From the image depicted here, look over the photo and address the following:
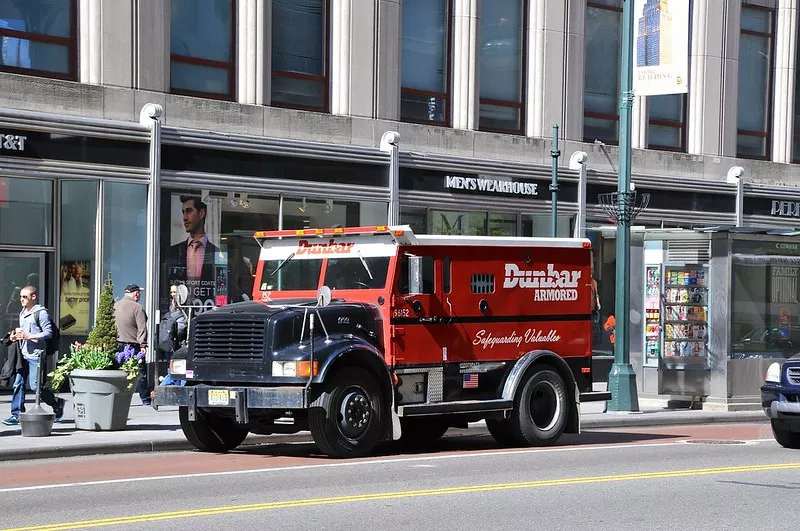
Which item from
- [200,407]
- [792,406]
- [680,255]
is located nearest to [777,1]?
[680,255]

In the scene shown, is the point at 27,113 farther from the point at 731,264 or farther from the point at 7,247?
the point at 731,264

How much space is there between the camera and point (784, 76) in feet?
109

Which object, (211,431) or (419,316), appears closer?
(419,316)

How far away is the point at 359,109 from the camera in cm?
A: 2562

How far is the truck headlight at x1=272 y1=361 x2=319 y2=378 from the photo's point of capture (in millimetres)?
13680

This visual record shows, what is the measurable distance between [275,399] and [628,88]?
11.0 metres

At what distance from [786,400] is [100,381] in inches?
343

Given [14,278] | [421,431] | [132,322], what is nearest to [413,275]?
[421,431]

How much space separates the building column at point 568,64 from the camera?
1137 inches

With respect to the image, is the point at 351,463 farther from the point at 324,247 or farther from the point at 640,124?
the point at 640,124

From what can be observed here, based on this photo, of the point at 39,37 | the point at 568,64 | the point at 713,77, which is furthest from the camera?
the point at 713,77

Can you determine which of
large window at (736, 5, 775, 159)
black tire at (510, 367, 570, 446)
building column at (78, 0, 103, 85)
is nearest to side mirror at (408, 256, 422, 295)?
black tire at (510, 367, 570, 446)

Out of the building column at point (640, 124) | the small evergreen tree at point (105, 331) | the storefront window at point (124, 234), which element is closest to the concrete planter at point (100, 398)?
the small evergreen tree at point (105, 331)

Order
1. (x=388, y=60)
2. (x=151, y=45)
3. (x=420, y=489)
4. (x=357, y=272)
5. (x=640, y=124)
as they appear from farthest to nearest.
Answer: (x=640, y=124)
(x=388, y=60)
(x=151, y=45)
(x=357, y=272)
(x=420, y=489)
